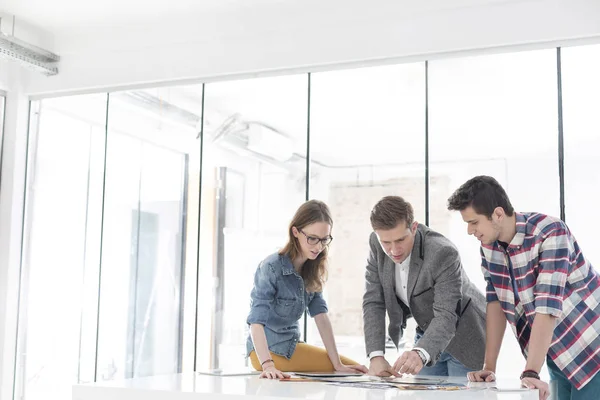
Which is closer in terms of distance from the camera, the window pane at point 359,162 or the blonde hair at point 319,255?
the blonde hair at point 319,255

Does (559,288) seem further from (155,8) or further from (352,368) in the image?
(155,8)

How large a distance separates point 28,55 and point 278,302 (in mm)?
2612

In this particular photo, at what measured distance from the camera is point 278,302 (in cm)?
283

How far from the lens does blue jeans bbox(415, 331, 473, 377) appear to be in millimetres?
2818

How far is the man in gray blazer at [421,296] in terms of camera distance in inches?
104

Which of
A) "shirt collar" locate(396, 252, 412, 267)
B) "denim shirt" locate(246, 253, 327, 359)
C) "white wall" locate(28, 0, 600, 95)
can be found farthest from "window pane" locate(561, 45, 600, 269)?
"denim shirt" locate(246, 253, 327, 359)

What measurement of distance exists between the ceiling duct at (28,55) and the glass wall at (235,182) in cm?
28

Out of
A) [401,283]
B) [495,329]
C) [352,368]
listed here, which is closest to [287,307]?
[352,368]

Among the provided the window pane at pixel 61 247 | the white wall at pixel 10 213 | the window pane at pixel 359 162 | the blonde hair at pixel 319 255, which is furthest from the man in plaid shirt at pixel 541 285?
the white wall at pixel 10 213

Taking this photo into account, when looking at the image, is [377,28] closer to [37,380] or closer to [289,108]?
[289,108]

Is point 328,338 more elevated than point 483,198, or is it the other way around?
point 483,198

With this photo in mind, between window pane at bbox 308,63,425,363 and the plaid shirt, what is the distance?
1.28 meters

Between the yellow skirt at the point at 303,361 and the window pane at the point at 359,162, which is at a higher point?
the window pane at the point at 359,162

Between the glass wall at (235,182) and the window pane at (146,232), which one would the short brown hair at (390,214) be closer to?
the glass wall at (235,182)
